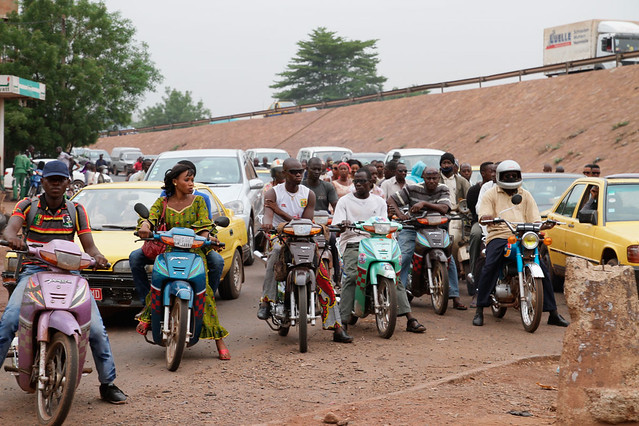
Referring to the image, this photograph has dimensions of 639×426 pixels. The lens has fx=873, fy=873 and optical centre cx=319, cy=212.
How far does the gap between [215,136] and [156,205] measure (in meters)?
67.9

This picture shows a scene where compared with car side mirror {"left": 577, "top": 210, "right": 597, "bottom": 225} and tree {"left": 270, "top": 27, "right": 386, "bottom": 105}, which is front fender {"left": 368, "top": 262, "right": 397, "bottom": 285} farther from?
tree {"left": 270, "top": 27, "right": 386, "bottom": 105}

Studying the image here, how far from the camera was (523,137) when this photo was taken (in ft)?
143

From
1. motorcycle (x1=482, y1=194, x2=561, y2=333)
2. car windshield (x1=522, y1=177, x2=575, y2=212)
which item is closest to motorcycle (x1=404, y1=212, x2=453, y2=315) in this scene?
motorcycle (x1=482, y1=194, x2=561, y2=333)

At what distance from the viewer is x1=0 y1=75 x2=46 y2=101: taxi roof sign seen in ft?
120

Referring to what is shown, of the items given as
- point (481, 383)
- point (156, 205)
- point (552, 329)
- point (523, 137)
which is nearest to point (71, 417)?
point (156, 205)

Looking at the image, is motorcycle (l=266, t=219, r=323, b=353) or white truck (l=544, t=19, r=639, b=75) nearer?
motorcycle (l=266, t=219, r=323, b=353)

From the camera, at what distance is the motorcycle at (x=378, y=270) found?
28.9ft

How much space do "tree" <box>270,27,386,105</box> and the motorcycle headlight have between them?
7841 centimetres

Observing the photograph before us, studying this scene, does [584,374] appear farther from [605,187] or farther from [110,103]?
[110,103]

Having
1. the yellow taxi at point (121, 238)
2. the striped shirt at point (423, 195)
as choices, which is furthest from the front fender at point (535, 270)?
the yellow taxi at point (121, 238)

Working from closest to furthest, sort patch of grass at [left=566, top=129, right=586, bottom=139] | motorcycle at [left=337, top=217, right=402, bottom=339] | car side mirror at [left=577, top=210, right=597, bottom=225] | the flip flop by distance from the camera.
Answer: the flip flop, motorcycle at [left=337, top=217, right=402, bottom=339], car side mirror at [left=577, top=210, right=597, bottom=225], patch of grass at [left=566, top=129, right=586, bottom=139]

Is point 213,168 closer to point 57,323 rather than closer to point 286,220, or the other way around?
point 286,220

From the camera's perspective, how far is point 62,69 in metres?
45.5

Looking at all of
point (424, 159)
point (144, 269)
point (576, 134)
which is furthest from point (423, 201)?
point (576, 134)
